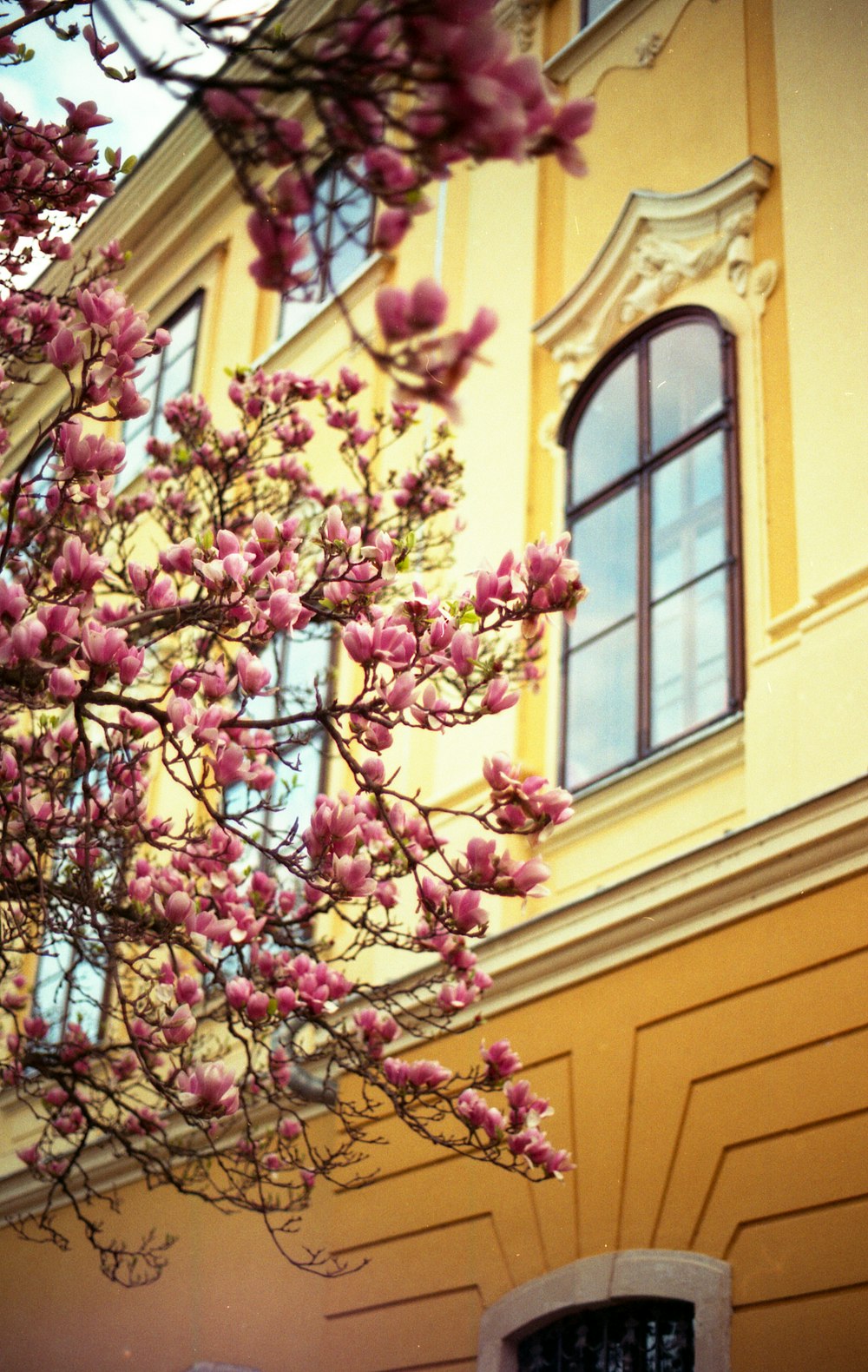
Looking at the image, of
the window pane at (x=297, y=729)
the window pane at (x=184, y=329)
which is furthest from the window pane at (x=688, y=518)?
the window pane at (x=184, y=329)

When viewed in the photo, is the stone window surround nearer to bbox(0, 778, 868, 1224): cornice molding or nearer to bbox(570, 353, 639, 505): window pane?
bbox(0, 778, 868, 1224): cornice molding

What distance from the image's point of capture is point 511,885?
12.6 feet

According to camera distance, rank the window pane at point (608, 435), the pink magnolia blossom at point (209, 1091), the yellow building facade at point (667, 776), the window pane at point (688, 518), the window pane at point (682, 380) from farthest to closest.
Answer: the window pane at point (608, 435) < the window pane at point (682, 380) < the window pane at point (688, 518) < the yellow building facade at point (667, 776) < the pink magnolia blossom at point (209, 1091)

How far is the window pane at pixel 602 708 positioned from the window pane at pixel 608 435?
93 centimetres

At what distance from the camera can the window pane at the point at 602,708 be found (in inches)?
281

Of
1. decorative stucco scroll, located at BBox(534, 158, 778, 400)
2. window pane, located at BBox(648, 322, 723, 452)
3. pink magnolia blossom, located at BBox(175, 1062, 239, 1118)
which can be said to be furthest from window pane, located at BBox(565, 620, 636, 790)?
pink magnolia blossom, located at BBox(175, 1062, 239, 1118)

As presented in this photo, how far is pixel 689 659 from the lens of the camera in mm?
6852

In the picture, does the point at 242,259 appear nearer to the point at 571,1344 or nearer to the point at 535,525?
the point at 535,525

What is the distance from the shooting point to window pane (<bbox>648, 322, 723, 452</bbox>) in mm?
7355

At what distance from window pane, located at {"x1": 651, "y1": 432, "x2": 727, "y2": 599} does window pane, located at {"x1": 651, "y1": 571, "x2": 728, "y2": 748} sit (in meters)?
0.11

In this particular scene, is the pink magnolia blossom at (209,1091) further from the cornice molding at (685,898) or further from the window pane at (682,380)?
the window pane at (682,380)

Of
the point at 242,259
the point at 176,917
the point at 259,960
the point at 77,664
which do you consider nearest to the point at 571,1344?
the point at 259,960

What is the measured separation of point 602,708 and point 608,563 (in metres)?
0.79

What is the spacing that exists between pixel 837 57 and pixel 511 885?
5.01 meters
